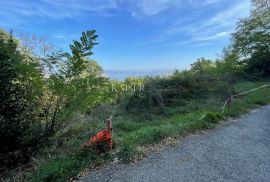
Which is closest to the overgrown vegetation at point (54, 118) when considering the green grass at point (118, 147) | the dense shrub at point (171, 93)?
the green grass at point (118, 147)

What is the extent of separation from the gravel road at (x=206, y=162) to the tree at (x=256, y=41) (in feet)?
72.1

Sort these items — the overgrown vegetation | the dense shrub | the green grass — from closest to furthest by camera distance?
the green grass < the overgrown vegetation < the dense shrub

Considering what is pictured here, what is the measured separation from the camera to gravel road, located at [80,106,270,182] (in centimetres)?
455

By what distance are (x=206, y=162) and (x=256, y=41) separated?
25671mm

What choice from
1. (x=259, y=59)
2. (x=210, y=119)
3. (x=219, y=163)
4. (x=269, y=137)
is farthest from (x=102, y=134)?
(x=259, y=59)

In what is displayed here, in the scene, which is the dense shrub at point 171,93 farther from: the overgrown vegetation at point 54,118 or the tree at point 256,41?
the tree at point 256,41

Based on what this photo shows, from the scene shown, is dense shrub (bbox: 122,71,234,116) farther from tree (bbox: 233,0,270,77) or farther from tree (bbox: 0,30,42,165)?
tree (bbox: 233,0,270,77)

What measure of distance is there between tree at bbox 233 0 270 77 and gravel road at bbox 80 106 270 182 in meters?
22.0

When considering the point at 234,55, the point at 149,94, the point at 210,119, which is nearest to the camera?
the point at 210,119

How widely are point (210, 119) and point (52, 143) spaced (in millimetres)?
5324

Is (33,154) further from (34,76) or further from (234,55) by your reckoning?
(234,55)

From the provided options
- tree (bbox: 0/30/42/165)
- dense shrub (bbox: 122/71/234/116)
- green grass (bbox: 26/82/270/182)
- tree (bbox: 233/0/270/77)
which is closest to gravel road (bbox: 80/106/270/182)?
green grass (bbox: 26/82/270/182)

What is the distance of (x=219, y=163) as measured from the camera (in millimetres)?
5180

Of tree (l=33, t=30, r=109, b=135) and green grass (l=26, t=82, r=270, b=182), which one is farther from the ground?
tree (l=33, t=30, r=109, b=135)
